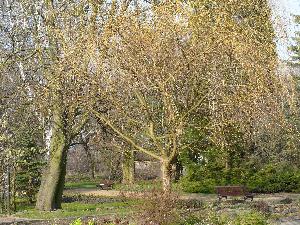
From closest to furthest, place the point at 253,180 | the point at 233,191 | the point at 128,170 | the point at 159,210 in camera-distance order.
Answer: the point at 159,210, the point at 233,191, the point at 253,180, the point at 128,170

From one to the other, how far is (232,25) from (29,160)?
1297 cm

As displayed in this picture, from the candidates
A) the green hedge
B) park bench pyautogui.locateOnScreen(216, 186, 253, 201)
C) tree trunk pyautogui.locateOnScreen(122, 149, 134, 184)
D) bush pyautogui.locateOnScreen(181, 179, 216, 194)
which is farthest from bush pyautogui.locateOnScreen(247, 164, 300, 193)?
tree trunk pyautogui.locateOnScreen(122, 149, 134, 184)

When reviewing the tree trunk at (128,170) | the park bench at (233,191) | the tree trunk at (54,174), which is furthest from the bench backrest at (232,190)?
the tree trunk at (128,170)

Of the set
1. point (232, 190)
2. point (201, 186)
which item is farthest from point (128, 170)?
point (232, 190)

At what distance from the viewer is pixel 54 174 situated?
17312mm

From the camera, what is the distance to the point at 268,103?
11156 mm

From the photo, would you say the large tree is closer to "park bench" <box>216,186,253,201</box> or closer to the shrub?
the shrub

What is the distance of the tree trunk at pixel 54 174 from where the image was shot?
17.1m

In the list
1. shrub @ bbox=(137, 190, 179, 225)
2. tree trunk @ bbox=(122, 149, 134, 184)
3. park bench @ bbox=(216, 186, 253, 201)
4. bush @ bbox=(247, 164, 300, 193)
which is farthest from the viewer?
tree trunk @ bbox=(122, 149, 134, 184)

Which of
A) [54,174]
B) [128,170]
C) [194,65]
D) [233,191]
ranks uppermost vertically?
[194,65]

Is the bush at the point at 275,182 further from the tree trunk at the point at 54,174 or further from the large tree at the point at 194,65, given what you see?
the large tree at the point at 194,65

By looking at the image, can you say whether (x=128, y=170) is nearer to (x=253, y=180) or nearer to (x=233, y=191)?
(x=253, y=180)

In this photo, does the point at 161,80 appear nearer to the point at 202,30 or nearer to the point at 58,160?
the point at 202,30

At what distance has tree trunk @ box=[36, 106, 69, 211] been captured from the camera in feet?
56.0
